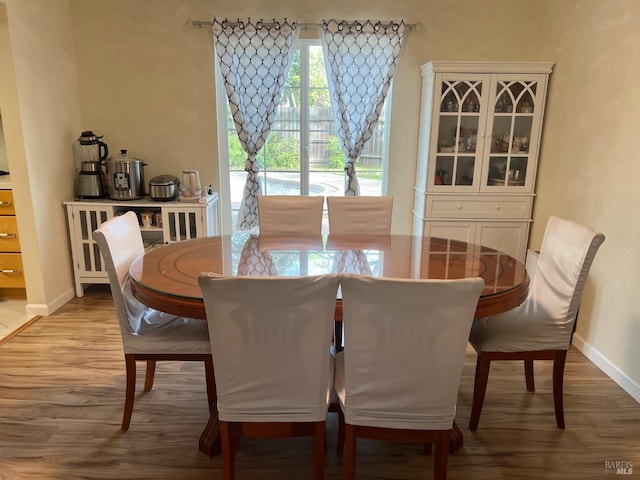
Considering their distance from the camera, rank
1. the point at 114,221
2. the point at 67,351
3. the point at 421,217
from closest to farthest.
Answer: the point at 114,221 < the point at 67,351 < the point at 421,217

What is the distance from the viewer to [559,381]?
6.82 feet

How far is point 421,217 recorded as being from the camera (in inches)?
145

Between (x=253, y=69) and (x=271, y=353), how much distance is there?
112 inches

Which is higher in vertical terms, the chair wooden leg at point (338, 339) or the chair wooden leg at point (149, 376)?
the chair wooden leg at point (338, 339)

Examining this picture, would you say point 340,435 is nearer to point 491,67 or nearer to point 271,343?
point 271,343

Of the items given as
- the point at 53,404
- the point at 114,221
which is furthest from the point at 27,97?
the point at 53,404

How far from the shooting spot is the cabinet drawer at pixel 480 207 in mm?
3598

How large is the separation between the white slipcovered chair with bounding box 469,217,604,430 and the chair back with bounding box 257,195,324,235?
1214mm

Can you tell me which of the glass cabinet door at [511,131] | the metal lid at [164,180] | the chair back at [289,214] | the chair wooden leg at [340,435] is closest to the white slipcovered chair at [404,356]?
the chair wooden leg at [340,435]

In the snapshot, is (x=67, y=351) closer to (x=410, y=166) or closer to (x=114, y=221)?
(x=114, y=221)

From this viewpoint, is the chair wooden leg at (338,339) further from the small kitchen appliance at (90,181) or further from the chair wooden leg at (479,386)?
the small kitchen appliance at (90,181)

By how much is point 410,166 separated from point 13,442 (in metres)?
3.26

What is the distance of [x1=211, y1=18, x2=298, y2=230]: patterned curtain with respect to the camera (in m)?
3.59

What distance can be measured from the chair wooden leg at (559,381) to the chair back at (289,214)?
1517 millimetres
